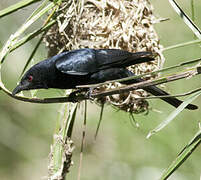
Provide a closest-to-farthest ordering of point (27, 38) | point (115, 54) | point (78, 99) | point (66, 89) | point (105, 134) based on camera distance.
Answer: point (27, 38), point (78, 99), point (115, 54), point (66, 89), point (105, 134)

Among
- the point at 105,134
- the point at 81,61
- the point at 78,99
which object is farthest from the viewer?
the point at 105,134

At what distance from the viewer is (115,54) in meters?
2.90

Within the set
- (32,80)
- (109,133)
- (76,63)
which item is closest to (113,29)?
(76,63)

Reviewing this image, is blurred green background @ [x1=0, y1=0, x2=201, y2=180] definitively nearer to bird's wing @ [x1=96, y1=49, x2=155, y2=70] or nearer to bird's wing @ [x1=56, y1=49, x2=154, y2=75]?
bird's wing @ [x1=56, y1=49, x2=154, y2=75]

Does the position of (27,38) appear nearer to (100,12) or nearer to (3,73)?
(100,12)

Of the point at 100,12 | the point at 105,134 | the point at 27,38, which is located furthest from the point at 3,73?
the point at 27,38

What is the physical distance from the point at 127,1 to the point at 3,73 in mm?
1496

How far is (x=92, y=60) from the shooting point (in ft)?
10.2

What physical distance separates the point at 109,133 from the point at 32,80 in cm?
152

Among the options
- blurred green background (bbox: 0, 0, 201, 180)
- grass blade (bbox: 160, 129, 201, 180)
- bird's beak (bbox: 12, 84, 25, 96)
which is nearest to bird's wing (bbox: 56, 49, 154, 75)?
bird's beak (bbox: 12, 84, 25, 96)

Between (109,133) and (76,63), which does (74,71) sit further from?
(109,133)

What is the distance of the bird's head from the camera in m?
3.07

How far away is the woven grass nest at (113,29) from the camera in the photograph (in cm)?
293

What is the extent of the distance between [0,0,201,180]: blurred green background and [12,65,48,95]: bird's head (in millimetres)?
389
